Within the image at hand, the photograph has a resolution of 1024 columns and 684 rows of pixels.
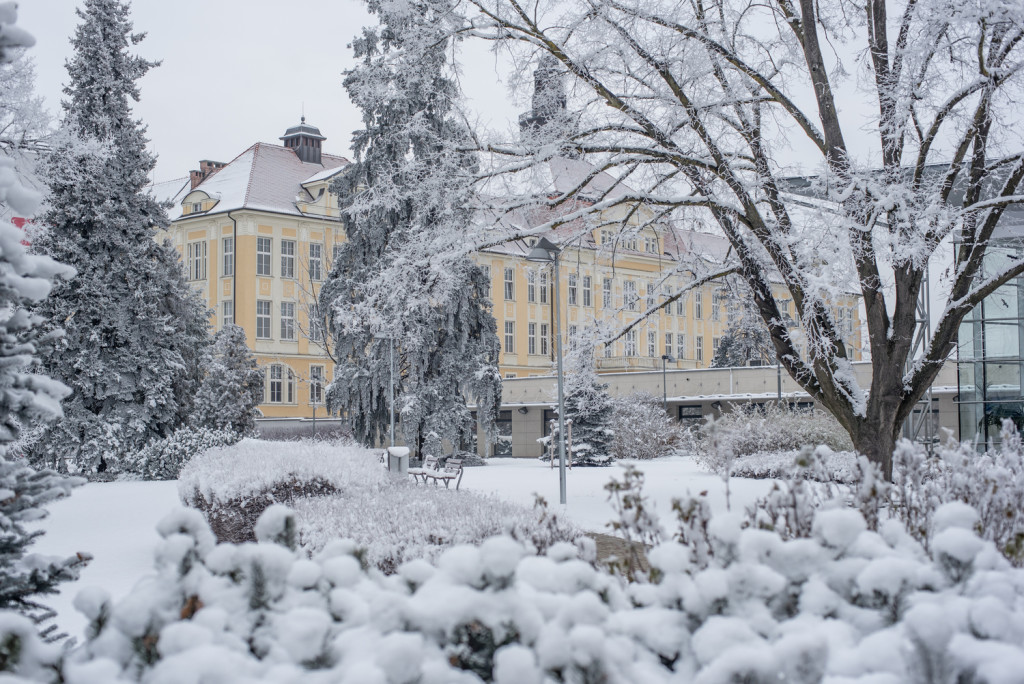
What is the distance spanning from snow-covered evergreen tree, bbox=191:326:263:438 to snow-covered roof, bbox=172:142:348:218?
84.5ft

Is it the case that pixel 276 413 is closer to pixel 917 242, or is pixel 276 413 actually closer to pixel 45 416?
pixel 917 242

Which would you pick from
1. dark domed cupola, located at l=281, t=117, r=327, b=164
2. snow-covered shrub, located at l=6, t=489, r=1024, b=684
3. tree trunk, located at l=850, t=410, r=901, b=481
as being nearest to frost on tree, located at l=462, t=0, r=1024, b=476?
tree trunk, located at l=850, t=410, r=901, b=481

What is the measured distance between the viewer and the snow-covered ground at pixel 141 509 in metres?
9.28

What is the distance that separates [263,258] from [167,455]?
2850cm

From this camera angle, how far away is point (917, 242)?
417 inches

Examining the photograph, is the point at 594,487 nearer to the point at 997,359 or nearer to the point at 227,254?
the point at 997,359

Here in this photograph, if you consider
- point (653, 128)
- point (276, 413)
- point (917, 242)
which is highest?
point (653, 128)

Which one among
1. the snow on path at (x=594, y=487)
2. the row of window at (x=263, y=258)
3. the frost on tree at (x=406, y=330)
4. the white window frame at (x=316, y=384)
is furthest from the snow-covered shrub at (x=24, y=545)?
the row of window at (x=263, y=258)

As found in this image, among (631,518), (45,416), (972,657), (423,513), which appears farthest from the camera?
(423,513)

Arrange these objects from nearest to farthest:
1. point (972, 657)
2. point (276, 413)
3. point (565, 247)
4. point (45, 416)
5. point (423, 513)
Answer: point (972, 657)
point (45, 416)
point (423, 513)
point (565, 247)
point (276, 413)

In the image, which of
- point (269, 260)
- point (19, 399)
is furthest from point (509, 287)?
point (19, 399)

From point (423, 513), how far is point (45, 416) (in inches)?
205

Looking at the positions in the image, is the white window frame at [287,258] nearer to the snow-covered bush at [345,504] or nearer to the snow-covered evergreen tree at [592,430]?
the snow-covered evergreen tree at [592,430]

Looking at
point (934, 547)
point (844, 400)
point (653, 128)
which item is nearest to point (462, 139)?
point (653, 128)
